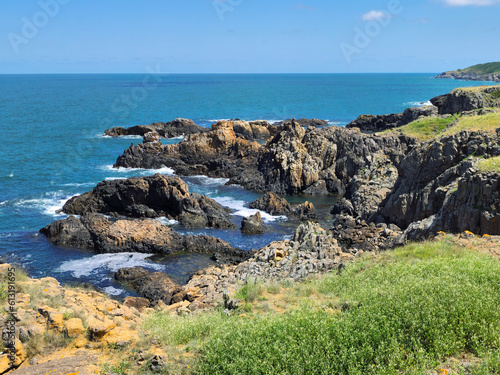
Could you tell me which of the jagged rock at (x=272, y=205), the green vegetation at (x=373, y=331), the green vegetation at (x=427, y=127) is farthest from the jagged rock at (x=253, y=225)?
the green vegetation at (x=427, y=127)

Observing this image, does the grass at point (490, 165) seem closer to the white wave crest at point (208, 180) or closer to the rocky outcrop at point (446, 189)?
the rocky outcrop at point (446, 189)

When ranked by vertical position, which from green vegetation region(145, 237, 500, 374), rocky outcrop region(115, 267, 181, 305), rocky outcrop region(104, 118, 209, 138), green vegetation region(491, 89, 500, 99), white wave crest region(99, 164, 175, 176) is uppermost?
green vegetation region(491, 89, 500, 99)

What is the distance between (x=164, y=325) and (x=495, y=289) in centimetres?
996

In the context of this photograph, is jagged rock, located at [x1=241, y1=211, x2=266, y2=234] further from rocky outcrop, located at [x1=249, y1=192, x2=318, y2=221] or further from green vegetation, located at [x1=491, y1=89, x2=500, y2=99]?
green vegetation, located at [x1=491, y1=89, x2=500, y2=99]

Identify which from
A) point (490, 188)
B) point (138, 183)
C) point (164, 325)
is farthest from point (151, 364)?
point (138, 183)

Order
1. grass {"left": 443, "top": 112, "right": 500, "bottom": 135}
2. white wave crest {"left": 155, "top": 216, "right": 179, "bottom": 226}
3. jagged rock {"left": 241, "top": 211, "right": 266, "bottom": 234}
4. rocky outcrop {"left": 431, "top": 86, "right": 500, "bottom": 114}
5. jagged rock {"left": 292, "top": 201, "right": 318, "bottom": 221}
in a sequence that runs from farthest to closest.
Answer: rocky outcrop {"left": 431, "top": 86, "right": 500, "bottom": 114} < jagged rock {"left": 292, "top": 201, "right": 318, "bottom": 221} < white wave crest {"left": 155, "top": 216, "right": 179, "bottom": 226} < jagged rock {"left": 241, "top": 211, "right": 266, "bottom": 234} < grass {"left": 443, "top": 112, "right": 500, "bottom": 135}

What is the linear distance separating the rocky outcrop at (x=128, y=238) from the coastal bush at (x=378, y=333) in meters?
21.4

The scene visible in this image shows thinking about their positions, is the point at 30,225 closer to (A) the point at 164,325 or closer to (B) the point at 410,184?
(A) the point at 164,325

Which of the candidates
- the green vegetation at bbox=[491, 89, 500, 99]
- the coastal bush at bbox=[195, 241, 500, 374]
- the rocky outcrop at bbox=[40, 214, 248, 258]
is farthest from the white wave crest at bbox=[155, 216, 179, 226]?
the green vegetation at bbox=[491, 89, 500, 99]

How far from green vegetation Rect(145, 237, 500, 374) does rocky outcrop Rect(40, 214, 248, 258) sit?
796 inches

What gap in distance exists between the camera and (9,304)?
498 inches

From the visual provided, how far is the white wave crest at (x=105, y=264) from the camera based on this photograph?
30.0 metres

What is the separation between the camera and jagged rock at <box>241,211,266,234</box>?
3788 centimetres

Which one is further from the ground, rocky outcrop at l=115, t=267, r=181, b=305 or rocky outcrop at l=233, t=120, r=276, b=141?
rocky outcrop at l=233, t=120, r=276, b=141
